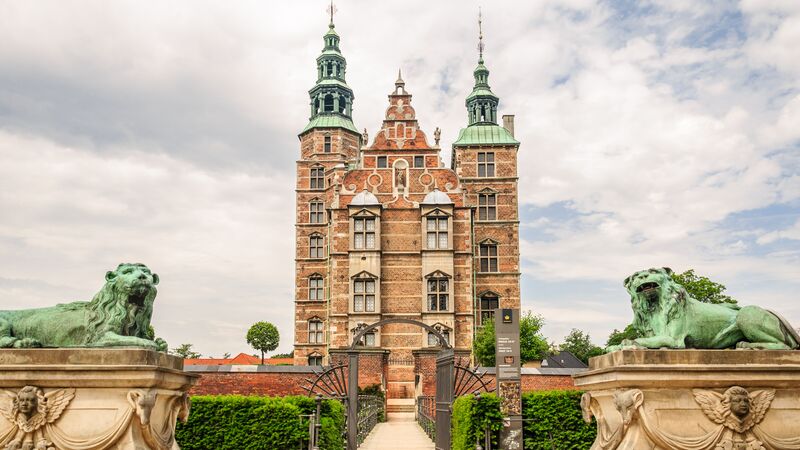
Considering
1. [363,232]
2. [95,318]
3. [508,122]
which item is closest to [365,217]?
[363,232]

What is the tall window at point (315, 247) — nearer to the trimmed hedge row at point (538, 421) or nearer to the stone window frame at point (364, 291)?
the stone window frame at point (364, 291)

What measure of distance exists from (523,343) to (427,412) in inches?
474

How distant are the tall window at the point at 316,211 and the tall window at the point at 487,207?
10819 mm

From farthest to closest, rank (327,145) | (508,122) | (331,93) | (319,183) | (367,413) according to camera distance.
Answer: (331,93)
(327,145)
(319,183)
(508,122)
(367,413)

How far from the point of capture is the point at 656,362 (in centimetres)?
556

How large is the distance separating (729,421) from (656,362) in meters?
0.75

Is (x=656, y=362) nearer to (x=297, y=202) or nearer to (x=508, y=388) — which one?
(x=508, y=388)

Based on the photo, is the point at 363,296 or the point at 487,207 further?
the point at 487,207

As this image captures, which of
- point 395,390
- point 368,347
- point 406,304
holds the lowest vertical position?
point 395,390

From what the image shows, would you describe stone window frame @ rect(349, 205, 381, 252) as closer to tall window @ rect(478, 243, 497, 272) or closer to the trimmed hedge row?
tall window @ rect(478, 243, 497, 272)

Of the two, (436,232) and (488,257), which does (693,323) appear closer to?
(436,232)

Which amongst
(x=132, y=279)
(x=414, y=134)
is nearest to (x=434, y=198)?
(x=414, y=134)

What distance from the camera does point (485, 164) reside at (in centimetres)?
4156

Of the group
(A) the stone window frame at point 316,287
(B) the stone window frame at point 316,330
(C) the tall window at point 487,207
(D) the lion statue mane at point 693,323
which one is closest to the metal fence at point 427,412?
(D) the lion statue mane at point 693,323
